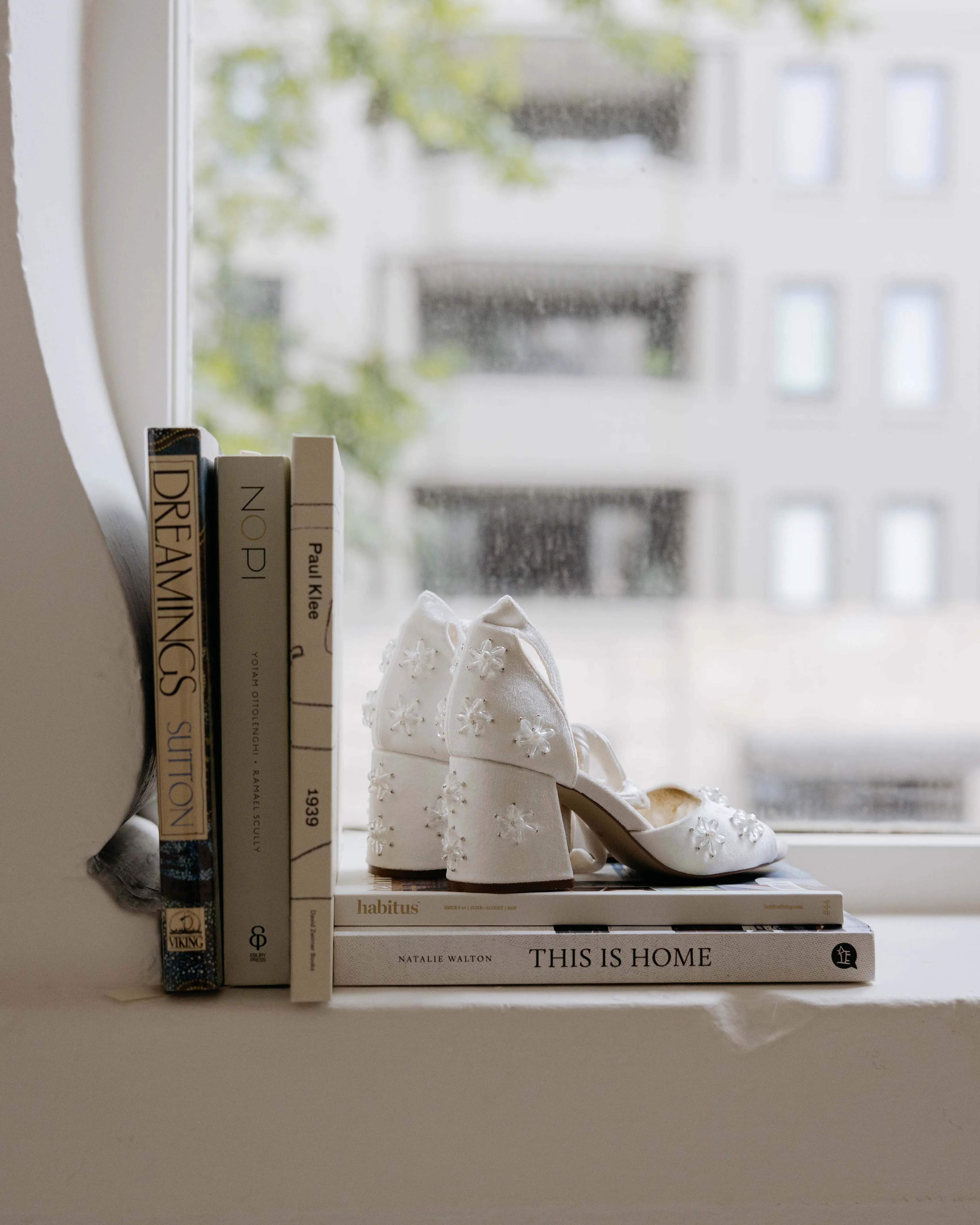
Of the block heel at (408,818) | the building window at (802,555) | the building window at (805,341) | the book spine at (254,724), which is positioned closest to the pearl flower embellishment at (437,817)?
the block heel at (408,818)

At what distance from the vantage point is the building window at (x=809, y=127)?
0.94 metres

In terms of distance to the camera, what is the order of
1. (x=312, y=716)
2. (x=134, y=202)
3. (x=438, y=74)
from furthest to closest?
(x=438, y=74) < (x=134, y=202) < (x=312, y=716)

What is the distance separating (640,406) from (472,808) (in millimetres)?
458

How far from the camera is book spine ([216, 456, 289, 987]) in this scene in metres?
0.65

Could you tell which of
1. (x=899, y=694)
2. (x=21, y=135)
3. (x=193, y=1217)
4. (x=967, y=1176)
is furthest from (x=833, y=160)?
(x=193, y=1217)

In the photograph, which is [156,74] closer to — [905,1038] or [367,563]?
[367,563]

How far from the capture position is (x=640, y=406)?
3.10ft

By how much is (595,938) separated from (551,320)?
0.56 meters

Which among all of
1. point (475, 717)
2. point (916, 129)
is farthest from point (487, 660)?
point (916, 129)

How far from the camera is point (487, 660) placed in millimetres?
651

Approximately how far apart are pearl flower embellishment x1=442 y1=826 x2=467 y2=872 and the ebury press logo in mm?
157

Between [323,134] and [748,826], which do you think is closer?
[748,826]

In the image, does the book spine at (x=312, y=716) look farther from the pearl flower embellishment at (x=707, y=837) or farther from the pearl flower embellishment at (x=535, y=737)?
the pearl flower embellishment at (x=707, y=837)

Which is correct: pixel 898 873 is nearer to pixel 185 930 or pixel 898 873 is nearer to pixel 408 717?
pixel 408 717
